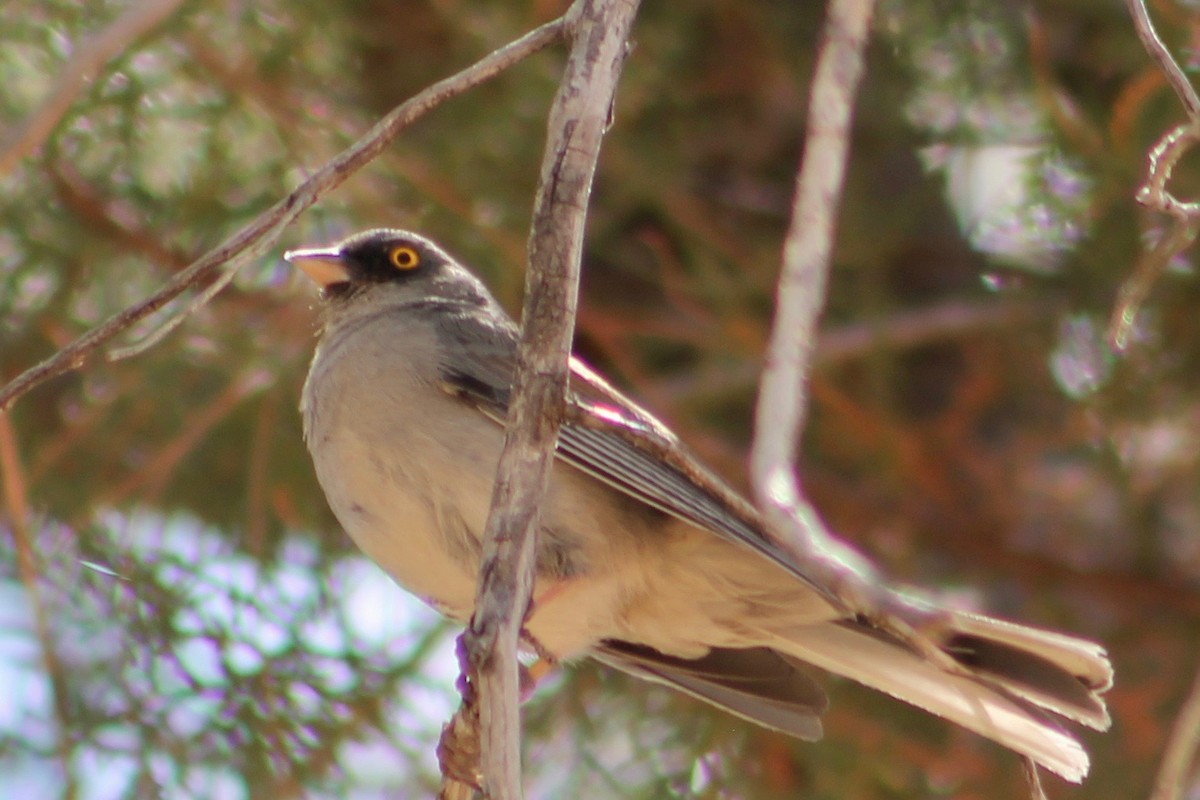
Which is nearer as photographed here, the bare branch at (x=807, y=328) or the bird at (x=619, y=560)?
the bare branch at (x=807, y=328)

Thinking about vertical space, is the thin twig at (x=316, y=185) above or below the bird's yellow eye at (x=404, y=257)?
below

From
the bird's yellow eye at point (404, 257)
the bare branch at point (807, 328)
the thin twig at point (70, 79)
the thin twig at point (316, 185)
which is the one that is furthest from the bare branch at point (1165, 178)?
the bird's yellow eye at point (404, 257)

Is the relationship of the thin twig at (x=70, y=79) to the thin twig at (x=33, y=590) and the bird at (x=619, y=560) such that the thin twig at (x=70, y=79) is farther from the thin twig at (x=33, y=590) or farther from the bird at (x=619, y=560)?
the bird at (x=619, y=560)

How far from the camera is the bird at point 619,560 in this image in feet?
11.0

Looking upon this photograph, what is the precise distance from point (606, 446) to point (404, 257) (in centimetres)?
122

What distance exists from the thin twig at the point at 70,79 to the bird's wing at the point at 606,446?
1053mm

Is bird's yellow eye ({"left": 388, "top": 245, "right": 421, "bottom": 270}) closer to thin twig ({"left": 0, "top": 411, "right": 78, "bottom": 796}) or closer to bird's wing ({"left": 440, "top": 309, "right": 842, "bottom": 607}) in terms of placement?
bird's wing ({"left": 440, "top": 309, "right": 842, "bottom": 607})

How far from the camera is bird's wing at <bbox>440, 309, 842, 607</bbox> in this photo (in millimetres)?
3365

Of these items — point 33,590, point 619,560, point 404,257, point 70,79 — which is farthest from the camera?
point 404,257

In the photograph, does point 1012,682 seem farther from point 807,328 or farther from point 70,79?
point 70,79

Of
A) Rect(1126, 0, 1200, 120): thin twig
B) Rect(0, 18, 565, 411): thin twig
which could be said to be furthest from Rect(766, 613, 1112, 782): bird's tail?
Rect(0, 18, 565, 411): thin twig

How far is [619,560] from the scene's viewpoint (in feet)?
12.0

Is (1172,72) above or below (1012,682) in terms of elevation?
above

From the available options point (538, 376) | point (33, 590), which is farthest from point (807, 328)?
point (33, 590)
